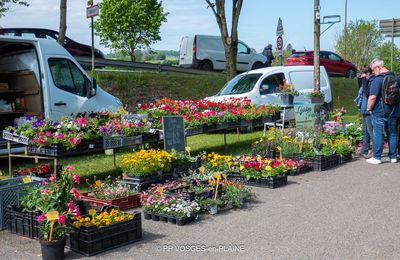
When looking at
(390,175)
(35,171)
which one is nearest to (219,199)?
(35,171)

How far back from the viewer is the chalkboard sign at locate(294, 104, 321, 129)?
492 inches

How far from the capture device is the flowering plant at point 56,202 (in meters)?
5.26

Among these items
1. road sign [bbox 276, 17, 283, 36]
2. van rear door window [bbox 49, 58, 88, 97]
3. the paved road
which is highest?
road sign [bbox 276, 17, 283, 36]

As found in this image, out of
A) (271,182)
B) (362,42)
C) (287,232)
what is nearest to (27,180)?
(287,232)

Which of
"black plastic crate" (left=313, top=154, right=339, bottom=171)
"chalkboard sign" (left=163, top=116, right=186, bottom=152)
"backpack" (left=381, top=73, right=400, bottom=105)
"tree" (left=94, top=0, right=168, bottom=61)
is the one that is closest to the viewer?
"chalkboard sign" (left=163, top=116, right=186, bottom=152)

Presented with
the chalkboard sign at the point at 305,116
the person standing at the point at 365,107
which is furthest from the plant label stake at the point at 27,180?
the chalkboard sign at the point at 305,116

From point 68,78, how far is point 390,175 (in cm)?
722

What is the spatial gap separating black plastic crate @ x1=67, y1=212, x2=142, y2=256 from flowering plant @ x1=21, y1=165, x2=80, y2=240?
0.18 meters

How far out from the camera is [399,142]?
1143 centimetres

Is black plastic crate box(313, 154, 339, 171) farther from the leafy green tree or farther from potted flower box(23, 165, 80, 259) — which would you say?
the leafy green tree

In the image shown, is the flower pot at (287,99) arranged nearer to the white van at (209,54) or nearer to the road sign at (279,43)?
the road sign at (279,43)

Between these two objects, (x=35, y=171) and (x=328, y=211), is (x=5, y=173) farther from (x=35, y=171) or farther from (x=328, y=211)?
(x=328, y=211)

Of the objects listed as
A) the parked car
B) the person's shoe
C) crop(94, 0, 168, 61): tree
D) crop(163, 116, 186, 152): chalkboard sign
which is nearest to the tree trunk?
the parked car

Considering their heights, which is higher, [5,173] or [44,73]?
[44,73]
